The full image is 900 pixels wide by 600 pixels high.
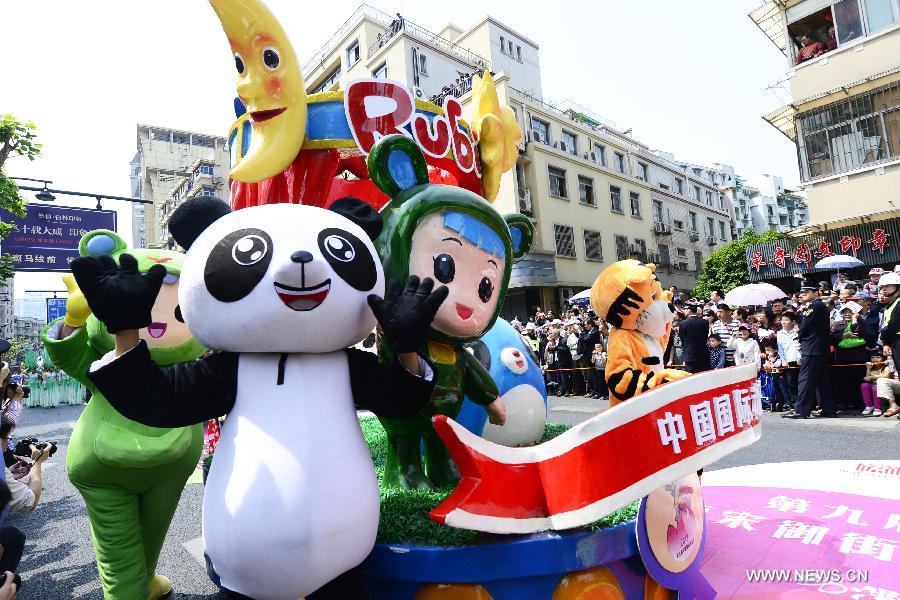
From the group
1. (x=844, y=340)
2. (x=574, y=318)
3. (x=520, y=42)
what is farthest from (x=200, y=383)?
(x=520, y=42)

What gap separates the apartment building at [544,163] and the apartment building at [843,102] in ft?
28.4

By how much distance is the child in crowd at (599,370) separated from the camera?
11094 millimetres

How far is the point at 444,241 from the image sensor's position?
2.47 m

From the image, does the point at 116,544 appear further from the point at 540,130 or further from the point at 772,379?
the point at 540,130

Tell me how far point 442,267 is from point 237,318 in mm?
866

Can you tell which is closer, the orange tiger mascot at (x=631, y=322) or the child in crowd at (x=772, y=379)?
the orange tiger mascot at (x=631, y=322)

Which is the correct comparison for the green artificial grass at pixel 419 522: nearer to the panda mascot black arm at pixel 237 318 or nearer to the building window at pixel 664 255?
the panda mascot black arm at pixel 237 318

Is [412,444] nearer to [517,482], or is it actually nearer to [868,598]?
[517,482]

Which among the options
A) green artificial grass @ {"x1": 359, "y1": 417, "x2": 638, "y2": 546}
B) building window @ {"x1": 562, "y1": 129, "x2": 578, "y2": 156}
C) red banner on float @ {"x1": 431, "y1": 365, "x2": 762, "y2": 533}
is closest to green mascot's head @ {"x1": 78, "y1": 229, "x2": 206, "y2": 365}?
green artificial grass @ {"x1": 359, "y1": 417, "x2": 638, "y2": 546}

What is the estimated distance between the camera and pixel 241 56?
3.98 meters

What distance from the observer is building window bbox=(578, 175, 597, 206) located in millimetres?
25719

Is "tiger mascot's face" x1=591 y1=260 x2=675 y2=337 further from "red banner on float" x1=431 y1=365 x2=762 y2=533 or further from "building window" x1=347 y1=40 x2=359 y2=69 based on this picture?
"building window" x1=347 y1=40 x2=359 y2=69

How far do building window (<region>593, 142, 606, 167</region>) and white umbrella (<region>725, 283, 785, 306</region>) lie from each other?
52.4 ft


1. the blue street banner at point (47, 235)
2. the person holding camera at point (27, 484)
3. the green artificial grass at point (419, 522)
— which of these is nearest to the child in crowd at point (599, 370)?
the person holding camera at point (27, 484)
